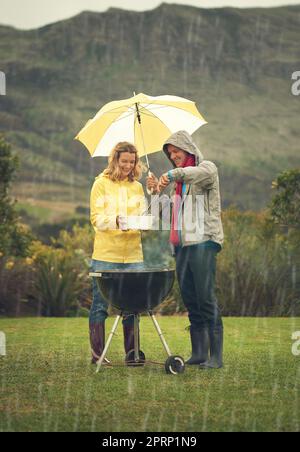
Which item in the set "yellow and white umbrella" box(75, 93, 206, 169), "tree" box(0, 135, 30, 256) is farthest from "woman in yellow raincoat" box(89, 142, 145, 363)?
"tree" box(0, 135, 30, 256)

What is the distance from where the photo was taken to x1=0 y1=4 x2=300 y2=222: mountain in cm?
4106

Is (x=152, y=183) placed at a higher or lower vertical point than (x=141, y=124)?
lower

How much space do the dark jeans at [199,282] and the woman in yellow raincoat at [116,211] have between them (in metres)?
0.39

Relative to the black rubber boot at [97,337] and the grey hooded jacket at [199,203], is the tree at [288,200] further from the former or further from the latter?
the black rubber boot at [97,337]

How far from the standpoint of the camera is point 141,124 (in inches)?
297

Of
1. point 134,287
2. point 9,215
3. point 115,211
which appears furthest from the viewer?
point 9,215

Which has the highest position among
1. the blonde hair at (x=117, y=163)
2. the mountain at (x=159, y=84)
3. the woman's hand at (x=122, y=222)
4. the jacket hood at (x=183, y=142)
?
the mountain at (x=159, y=84)

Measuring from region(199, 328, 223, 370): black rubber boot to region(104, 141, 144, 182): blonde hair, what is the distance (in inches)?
52.9

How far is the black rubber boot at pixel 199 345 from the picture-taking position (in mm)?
6953

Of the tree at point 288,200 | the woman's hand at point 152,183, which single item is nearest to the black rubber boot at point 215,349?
the woman's hand at point 152,183

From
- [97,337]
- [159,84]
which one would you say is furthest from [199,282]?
[159,84]

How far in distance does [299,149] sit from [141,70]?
1132 centimetres

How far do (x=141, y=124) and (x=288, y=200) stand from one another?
5575 millimetres

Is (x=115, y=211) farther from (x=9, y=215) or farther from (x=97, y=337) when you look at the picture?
(x=9, y=215)
